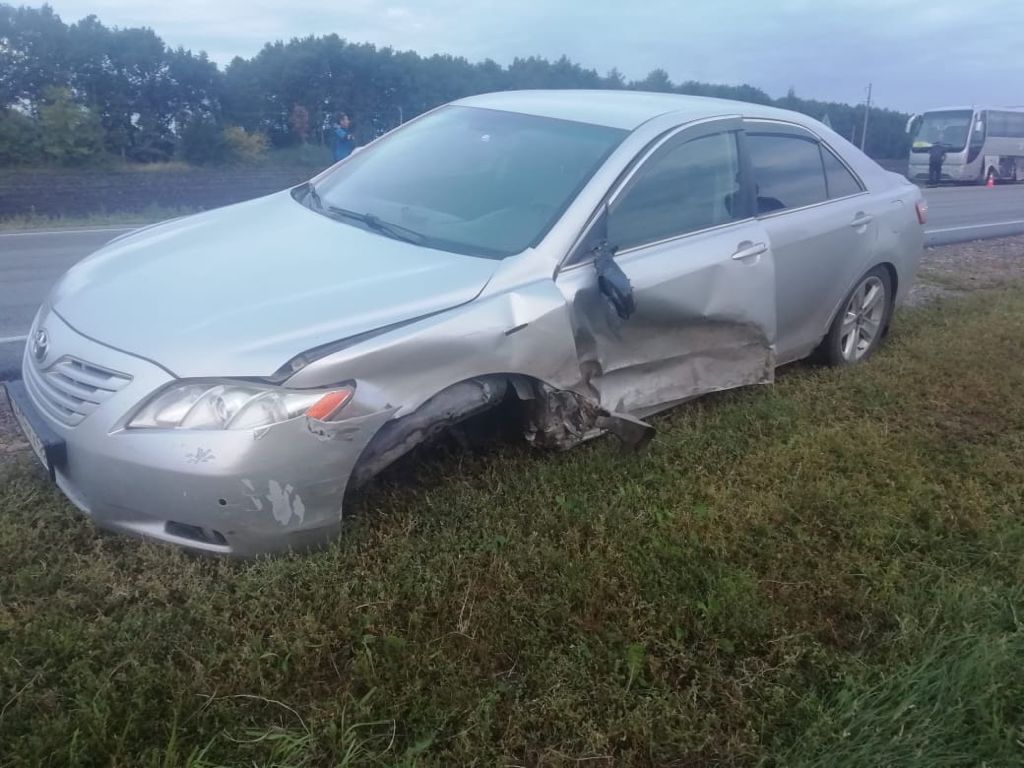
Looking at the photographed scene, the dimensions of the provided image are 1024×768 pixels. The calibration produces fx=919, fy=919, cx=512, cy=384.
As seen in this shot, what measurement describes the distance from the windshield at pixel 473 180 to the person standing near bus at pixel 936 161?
2946cm

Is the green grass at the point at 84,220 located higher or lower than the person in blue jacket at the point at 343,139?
lower

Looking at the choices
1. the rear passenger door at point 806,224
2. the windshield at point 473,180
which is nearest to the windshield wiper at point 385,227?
the windshield at point 473,180

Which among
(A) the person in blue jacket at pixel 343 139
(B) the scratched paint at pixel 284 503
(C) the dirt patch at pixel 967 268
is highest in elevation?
(A) the person in blue jacket at pixel 343 139

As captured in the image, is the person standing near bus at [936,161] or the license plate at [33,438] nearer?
the license plate at [33,438]

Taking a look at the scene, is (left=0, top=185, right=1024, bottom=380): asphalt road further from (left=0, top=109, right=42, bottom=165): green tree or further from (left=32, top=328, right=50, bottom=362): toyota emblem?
(left=0, top=109, right=42, bottom=165): green tree

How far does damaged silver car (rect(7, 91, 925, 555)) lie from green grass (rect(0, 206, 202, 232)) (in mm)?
9564

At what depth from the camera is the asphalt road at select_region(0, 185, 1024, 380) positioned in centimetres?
634

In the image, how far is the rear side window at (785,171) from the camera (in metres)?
4.77

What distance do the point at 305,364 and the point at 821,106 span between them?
4022 cm

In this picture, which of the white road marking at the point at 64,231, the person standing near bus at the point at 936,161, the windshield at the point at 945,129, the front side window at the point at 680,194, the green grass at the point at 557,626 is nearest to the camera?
the green grass at the point at 557,626

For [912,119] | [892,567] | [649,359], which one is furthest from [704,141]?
[912,119]

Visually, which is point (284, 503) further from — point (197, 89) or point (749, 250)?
point (197, 89)

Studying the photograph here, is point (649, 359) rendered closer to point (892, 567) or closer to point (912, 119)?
point (892, 567)

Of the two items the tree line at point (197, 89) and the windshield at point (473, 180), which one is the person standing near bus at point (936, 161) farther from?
the windshield at point (473, 180)
